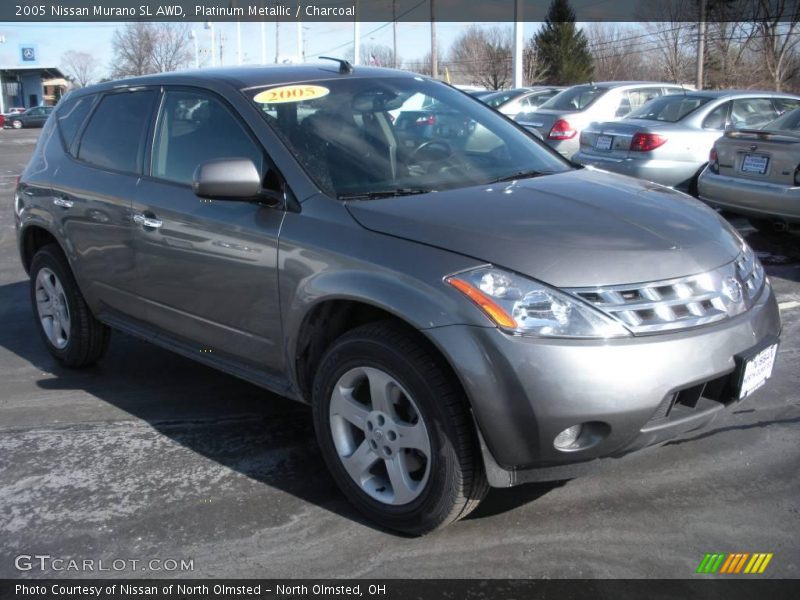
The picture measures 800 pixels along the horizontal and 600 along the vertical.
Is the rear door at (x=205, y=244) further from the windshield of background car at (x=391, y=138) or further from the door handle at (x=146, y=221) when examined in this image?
the windshield of background car at (x=391, y=138)

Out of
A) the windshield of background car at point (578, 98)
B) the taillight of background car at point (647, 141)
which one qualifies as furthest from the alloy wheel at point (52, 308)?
the windshield of background car at point (578, 98)

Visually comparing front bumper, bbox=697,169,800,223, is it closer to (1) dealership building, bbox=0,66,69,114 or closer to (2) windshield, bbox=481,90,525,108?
(2) windshield, bbox=481,90,525,108

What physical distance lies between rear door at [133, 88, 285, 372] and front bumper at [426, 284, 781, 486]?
1064 mm

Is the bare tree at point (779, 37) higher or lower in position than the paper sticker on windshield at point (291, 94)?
higher

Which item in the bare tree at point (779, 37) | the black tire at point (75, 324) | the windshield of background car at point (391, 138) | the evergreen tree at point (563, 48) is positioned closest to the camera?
the windshield of background car at point (391, 138)

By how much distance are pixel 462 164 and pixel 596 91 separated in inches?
399

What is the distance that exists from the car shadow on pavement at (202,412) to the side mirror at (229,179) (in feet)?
4.10

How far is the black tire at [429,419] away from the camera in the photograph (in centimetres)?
279

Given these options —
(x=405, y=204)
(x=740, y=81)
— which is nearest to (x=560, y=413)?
(x=405, y=204)

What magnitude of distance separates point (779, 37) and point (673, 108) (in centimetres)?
3388

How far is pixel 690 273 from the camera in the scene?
9.46 feet

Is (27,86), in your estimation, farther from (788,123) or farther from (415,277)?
(415,277)

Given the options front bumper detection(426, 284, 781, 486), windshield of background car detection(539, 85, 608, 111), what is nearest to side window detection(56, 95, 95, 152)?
front bumper detection(426, 284, 781, 486)
